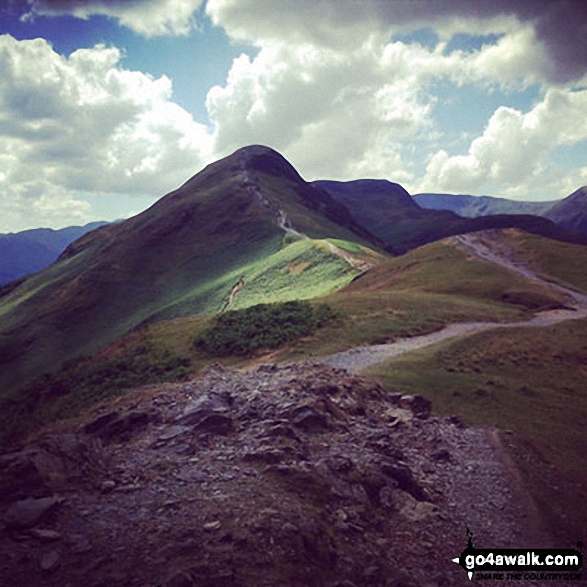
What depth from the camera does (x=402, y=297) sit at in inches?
1778

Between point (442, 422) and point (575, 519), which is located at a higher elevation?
point (442, 422)

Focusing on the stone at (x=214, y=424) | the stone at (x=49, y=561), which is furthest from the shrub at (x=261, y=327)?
the stone at (x=49, y=561)

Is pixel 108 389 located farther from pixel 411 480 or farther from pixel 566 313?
pixel 566 313

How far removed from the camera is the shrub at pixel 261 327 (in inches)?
1286

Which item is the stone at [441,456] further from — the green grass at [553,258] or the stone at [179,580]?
the green grass at [553,258]

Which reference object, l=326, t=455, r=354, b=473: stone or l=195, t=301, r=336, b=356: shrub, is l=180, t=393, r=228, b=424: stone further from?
l=195, t=301, r=336, b=356: shrub

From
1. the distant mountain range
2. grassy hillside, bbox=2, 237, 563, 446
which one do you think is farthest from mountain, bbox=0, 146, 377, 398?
grassy hillside, bbox=2, 237, 563, 446

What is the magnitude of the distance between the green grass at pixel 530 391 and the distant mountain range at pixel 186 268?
36.7 meters

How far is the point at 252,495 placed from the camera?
1143 centimetres

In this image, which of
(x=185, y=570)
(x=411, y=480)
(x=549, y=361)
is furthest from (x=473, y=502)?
(x=549, y=361)

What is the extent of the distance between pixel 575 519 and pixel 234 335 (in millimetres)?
24620

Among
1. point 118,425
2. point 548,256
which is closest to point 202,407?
point 118,425
